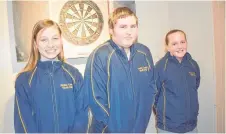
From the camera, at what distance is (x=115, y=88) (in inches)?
55.3

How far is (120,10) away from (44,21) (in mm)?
Answer: 462

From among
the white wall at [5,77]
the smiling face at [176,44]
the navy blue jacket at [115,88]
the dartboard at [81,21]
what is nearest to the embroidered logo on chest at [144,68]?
the navy blue jacket at [115,88]

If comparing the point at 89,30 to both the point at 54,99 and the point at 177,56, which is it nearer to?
the point at 54,99

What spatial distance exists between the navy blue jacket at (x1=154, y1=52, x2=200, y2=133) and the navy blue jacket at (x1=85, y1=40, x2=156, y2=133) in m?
0.17

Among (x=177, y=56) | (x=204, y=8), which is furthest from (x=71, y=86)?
(x=204, y=8)

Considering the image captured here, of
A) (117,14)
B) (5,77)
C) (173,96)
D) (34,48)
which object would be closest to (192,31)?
(173,96)

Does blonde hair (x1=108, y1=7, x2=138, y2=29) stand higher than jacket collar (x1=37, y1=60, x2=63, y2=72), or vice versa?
blonde hair (x1=108, y1=7, x2=138, y2=29)

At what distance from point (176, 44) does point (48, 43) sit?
2.85 feet

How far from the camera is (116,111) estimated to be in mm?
1413

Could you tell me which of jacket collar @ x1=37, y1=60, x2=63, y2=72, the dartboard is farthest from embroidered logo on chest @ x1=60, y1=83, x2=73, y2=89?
the dartboard

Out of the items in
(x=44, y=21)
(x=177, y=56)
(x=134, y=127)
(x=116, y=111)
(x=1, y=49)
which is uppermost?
(x=44, y=21)

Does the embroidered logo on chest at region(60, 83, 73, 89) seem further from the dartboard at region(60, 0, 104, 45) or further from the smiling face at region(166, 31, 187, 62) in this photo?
the smiling face at region(166, 31, 187, 62)

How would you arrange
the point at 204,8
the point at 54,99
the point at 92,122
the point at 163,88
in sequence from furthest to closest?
the point at 204,8 → the point at 163,88 → the point at 92,122 → the point at 54,99

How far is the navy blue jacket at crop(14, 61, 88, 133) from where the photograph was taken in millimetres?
1270
